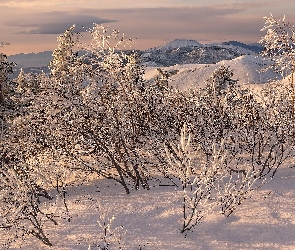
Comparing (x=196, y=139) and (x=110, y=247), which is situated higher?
(x=196, y=139)

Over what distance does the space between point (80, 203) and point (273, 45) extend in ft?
24.4

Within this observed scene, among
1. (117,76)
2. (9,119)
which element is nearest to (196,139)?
(117,76)

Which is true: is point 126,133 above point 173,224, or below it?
above

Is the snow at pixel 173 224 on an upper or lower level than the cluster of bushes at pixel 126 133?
lower

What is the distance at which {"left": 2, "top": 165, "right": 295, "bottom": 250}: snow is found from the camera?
8797mm

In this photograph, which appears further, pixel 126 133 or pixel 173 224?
pixel 126 133

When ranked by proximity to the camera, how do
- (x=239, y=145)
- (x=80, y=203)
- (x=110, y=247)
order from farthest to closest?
(x=239, y=145), (x=80, y=203), (x=110, y=247)

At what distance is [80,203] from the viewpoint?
36.5 feet

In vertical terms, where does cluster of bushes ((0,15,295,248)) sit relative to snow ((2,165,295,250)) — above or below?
above

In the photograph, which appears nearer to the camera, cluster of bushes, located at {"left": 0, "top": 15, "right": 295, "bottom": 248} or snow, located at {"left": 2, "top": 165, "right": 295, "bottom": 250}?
snow, located at {"left": 2, "top": 165, "right": 295, "bottom": 250}

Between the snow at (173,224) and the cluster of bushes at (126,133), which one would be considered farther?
the cluster of bushes at (126,133)

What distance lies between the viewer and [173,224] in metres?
9.57

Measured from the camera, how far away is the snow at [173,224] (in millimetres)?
8797

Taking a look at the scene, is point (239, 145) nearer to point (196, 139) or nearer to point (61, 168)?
point (196, 139)
